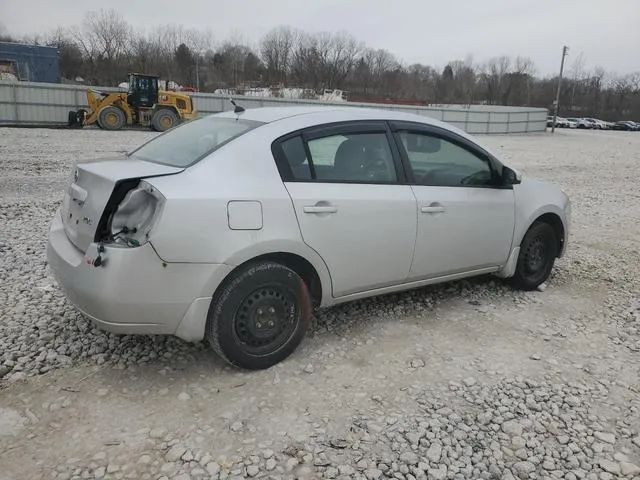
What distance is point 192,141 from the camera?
3623mm

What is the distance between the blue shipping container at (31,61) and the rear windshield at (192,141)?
155 feet

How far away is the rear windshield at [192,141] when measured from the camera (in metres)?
3.35

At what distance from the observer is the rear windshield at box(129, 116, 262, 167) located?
3.35 m

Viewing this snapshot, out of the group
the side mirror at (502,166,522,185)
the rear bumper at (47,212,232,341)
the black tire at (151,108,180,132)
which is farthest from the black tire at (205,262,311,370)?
the black tire at (151,108,180,132)

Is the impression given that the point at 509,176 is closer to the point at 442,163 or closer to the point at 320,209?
the point at 442,163

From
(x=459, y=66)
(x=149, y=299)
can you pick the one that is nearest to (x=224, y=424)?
(x=149, y=299)

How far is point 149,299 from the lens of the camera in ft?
9.60

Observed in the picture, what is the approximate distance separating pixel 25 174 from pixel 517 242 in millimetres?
9785

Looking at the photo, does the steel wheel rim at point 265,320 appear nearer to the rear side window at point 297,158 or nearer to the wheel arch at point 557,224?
the rear side window at point 297,158

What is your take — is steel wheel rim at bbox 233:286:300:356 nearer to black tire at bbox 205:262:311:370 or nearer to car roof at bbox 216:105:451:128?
black tire at bbox 205:262:311:370

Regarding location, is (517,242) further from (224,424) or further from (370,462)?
(224,424)

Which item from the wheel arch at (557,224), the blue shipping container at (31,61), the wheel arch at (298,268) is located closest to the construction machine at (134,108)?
the wheel arch at (557,224)

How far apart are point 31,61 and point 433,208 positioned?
164 feet

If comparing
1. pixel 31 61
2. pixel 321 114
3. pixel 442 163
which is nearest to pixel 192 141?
pixel 321 114
